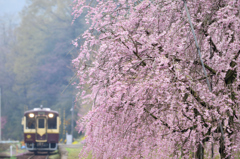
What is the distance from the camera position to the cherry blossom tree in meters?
4.12

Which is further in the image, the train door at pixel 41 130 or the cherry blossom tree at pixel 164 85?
the train door at pixel 41 130

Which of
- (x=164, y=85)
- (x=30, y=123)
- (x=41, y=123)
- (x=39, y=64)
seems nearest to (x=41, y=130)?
(x=41, y=123)

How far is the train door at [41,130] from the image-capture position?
61.0ft

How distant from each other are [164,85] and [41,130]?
51.4ft

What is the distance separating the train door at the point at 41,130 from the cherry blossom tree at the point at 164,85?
46.0 ft

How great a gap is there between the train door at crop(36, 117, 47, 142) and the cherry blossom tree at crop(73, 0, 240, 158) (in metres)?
14.0

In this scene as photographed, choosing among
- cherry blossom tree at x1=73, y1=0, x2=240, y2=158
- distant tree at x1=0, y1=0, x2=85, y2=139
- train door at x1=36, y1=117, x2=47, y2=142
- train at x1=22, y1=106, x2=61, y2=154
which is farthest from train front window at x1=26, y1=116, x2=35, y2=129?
distant tree at x1=0, y1=0, x2=85, y2=139

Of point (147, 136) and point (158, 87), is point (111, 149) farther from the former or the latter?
point (158, 87)

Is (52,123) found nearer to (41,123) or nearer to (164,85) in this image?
(41,123)

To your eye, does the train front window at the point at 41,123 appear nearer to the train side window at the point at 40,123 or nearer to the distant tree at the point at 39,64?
the train side window at the point at 40,123

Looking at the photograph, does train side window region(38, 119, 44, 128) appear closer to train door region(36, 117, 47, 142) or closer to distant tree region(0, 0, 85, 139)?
train door region(36, 117, 47, 142)

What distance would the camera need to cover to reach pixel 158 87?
404cm

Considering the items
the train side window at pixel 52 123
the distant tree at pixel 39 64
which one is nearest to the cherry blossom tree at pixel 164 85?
the train side window at pixel 52 123

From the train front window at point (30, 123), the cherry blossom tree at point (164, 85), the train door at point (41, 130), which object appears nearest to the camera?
the cherry blossom tree at point (164, 85)
